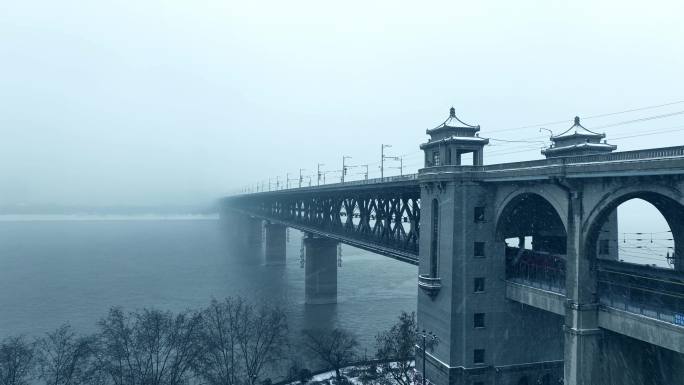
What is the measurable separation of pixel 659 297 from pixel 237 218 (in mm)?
166970

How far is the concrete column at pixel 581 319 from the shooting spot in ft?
89.7

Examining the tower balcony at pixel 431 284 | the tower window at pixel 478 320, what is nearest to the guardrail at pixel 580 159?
the tower balcony at pixel 431 284

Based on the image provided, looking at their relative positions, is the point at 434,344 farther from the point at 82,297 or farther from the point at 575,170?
the point at 82,297

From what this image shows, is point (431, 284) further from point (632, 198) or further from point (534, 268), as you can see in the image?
point (632, 198)

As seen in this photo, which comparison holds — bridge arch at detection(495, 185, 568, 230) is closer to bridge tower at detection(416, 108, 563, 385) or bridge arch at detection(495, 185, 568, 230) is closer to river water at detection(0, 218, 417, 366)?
bridge tower at detection(416, 108, 563, 385)

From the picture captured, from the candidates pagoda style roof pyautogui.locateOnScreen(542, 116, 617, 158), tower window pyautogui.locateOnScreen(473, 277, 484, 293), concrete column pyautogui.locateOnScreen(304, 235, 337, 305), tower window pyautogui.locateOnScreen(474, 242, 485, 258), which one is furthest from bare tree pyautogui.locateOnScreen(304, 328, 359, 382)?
pagoda style roof pyautogui.locateOnScreen(542, 116, 617, 158)

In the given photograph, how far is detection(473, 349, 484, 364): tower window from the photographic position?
35575 mm

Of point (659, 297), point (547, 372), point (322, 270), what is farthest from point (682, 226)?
point (322, 270)

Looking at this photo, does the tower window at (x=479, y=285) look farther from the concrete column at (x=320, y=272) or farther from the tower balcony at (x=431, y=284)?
the concrete column at (x=320, y=272)

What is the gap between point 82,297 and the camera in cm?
7425

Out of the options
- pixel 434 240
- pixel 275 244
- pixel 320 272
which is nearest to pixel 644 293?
pixel 434 240

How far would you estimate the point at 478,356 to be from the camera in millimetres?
35656

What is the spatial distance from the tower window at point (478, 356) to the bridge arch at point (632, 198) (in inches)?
486

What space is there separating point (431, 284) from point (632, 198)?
1622 cm
